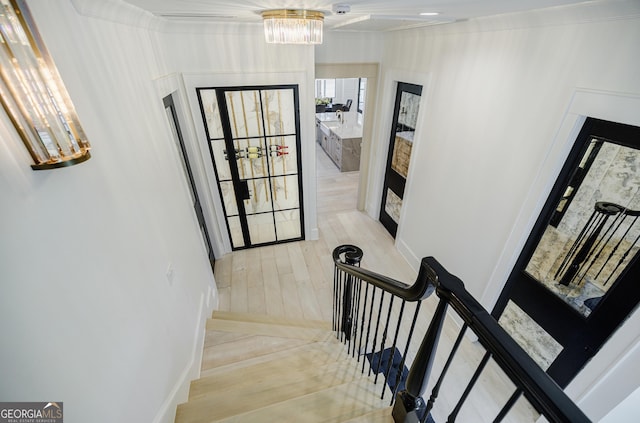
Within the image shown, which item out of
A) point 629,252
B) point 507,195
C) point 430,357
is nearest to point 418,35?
point 507,195

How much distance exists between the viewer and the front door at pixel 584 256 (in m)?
1.59

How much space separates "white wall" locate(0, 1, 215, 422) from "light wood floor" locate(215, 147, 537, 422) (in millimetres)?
1223

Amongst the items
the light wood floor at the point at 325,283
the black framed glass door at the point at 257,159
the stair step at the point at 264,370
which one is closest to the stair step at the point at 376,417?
the stair step at the point at 264,370

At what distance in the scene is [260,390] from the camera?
180 centimetres

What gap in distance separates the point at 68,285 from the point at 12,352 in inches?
10.3

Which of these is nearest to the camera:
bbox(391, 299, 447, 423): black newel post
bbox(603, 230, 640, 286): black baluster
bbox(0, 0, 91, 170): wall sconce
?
bbox(0, 0, 91, 170): wall sconce

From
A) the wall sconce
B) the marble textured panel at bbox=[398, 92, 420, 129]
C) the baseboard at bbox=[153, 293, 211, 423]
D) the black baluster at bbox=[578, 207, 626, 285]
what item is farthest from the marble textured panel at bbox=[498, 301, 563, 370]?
the wall sconce

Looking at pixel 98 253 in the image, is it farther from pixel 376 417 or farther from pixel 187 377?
pixel 376 417

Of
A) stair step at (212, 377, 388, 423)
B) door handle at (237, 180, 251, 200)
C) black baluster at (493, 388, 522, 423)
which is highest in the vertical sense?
black baluster at (493, 388, 522, 423)

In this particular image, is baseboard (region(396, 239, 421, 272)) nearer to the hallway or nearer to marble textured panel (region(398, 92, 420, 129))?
the hallway

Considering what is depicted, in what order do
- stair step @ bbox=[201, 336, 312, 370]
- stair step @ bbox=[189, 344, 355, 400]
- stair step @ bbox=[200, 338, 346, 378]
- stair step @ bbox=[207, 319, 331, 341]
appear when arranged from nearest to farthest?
stair step @ bbox=[189, 344, 355, 400], stair step @ bbox=[200, 338, 346, 378], stair step @ bbox=[201, 336, 312, 370], stair step @ bbox=[207, 319, 331, 341]

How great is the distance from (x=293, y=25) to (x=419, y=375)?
202 cm

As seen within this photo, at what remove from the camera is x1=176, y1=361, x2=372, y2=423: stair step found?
5.51 feet

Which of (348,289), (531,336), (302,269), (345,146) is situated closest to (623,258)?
(531,336)
